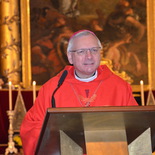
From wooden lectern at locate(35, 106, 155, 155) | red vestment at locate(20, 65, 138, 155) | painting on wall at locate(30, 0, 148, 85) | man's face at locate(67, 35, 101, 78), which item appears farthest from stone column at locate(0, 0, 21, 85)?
wooden lectern at locate(35, 106, 155, 155)

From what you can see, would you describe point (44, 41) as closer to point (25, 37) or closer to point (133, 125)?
point (25, 37)

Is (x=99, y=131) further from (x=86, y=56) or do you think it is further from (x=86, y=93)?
(x=86, y=93)

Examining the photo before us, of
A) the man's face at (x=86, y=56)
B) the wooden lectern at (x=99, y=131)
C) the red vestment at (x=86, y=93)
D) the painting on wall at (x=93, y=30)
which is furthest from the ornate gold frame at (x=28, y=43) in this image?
the wooden lectern at (x=99, y=131)

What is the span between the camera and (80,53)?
3.48 m

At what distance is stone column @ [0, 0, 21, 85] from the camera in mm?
9109

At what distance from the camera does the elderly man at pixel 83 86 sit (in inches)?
135

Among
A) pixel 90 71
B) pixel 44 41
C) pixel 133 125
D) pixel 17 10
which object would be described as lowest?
pixel 133 125

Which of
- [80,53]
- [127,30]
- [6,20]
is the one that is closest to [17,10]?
[6,20]

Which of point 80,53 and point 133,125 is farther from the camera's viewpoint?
point 80,53

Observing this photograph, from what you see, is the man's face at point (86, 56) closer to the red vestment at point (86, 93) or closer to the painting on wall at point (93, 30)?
the red vestment at point (86, 93)

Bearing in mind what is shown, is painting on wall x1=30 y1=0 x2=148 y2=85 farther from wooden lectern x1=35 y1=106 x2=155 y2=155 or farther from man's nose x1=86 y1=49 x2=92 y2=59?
wooden lectern x1=35 y1=106 x2=155 y2=155

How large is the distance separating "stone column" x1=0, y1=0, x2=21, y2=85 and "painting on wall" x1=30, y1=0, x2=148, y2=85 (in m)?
0.31

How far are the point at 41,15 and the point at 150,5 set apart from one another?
2.26 metres

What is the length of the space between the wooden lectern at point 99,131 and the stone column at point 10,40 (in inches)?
249
